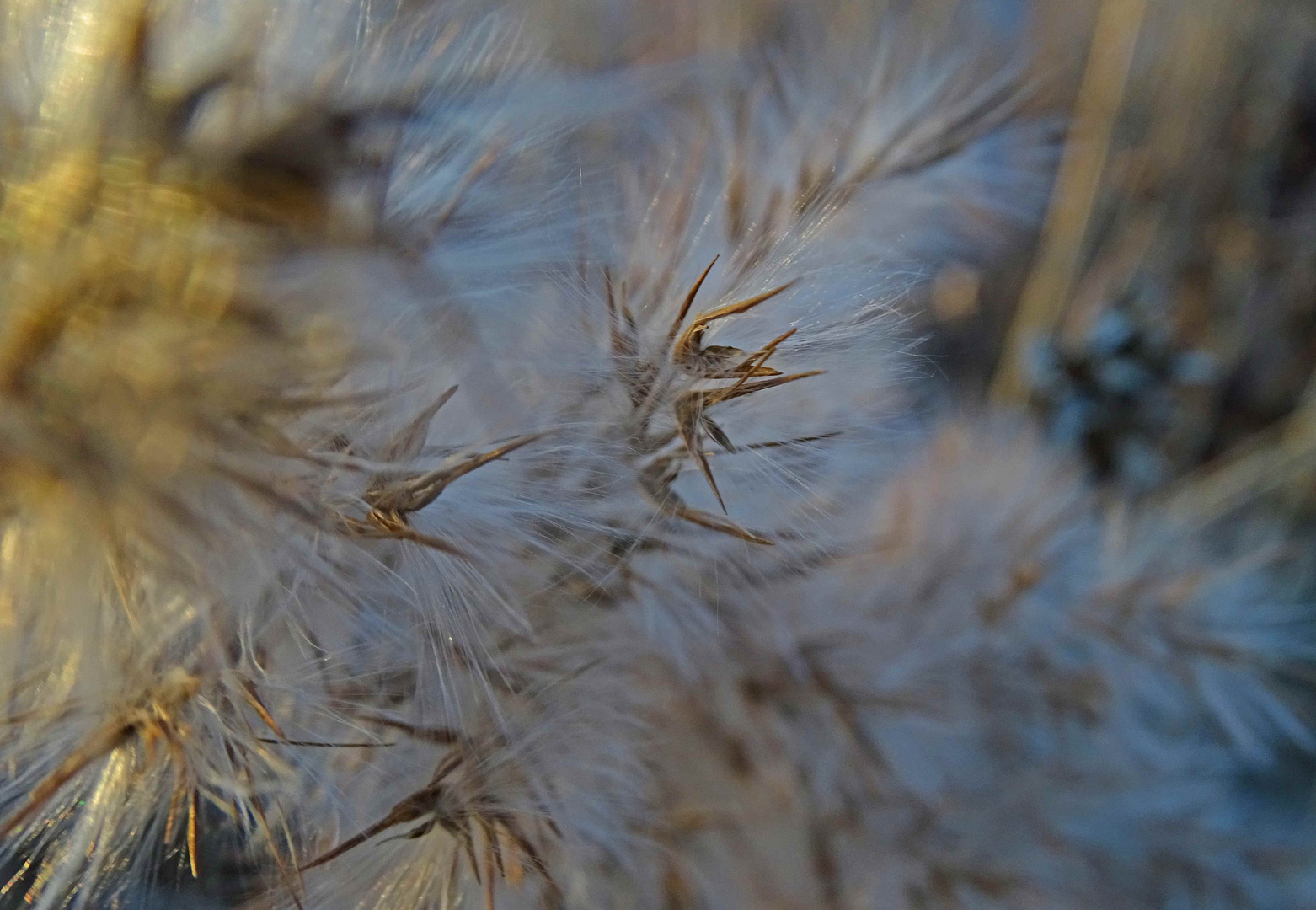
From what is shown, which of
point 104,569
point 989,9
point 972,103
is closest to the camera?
point 104,569

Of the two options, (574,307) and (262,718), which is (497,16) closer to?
(574,307)

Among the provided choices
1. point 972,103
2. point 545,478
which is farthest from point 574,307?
point 972,103

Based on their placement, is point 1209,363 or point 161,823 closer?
point 161,823

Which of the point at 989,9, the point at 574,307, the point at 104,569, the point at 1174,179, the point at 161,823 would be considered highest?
the point at 989,9

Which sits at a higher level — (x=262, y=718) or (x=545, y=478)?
(x=545, y=478)

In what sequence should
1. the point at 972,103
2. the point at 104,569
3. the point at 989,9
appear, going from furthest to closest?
the point at 989,9 → the point at 972,103 → the point at 104,569

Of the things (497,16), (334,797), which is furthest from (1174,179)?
(334,797)
